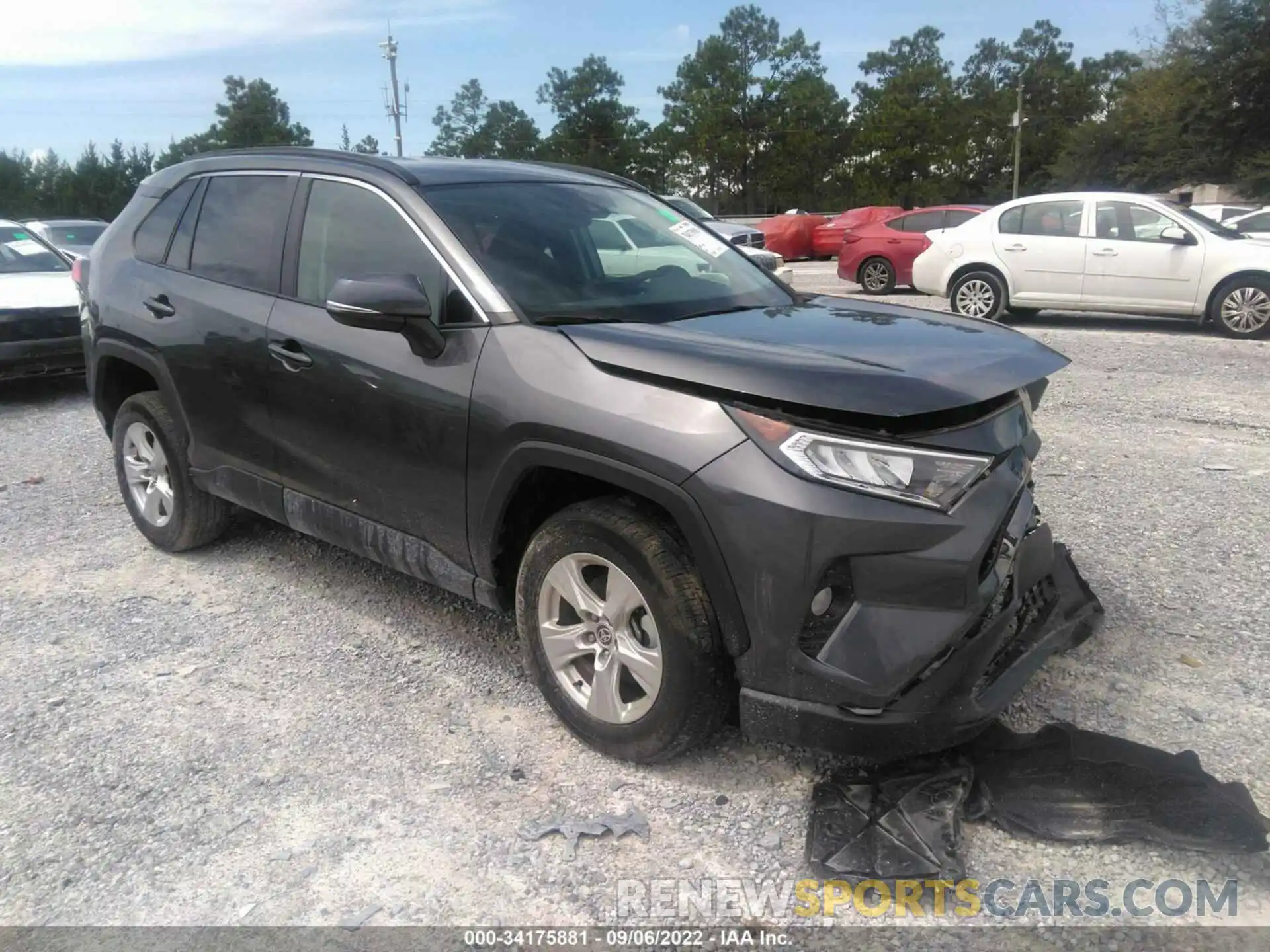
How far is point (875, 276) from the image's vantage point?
51.4 ft

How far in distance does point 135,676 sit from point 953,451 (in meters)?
2.95

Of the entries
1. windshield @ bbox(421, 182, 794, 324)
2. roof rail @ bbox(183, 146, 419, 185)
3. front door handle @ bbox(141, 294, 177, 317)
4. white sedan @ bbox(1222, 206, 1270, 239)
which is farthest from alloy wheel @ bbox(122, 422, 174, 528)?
white sedan @ bbox(1222, 206, 1270, 239)

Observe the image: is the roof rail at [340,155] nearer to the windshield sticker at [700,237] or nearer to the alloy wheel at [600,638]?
the windshield sticker at [700,237]

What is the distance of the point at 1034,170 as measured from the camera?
72.1m

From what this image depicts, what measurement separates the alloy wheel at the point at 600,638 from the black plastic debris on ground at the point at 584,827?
0.90ft

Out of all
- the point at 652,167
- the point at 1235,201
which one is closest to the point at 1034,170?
the point at 652,167

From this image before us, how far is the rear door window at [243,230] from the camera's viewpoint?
153 inches

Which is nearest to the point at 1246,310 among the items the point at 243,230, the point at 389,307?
the point at 243,230

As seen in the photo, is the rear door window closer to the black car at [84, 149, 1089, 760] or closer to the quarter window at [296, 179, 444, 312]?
the black car at [84, 149, 1089, 760]

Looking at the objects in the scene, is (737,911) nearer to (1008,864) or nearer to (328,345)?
(1008,864)

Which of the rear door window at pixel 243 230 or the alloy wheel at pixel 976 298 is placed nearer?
the rear door window at pixel 243 230

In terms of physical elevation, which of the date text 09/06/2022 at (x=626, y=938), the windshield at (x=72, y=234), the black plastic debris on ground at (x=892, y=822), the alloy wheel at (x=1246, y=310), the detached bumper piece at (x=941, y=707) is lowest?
the date text 09/06/2022 at (x=626, y=938)

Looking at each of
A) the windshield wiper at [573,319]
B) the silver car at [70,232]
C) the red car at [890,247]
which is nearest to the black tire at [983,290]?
the red car at [890,247]

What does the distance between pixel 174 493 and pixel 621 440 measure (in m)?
2.84
